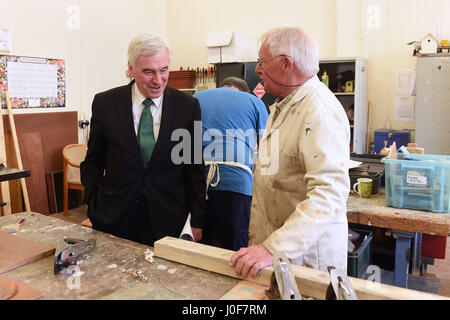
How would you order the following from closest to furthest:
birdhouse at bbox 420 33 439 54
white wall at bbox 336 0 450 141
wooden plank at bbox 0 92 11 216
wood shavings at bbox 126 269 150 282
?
wood shavings at bbox 126 269 150 282
wooden plank at bbox 0 92 11 216
birdhouse at bbox 420 33 439 54
white wall at bbox 336 0 450 141

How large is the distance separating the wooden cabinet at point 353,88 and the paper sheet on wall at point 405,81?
0.39 meters

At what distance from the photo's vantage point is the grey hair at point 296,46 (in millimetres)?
1326

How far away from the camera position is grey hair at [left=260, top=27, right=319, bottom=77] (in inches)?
52.2

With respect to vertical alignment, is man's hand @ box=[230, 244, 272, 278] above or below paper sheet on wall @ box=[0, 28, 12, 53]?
below

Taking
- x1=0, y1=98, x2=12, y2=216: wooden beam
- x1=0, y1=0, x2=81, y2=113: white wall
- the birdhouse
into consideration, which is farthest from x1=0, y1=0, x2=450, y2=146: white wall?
x1=0, y1=98, x2=12, y2=216: wooden beam

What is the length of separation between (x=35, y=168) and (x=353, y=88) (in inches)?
153

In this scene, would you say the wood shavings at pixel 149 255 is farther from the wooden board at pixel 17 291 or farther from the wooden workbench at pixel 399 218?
the wooden workbench at pixel 399 218

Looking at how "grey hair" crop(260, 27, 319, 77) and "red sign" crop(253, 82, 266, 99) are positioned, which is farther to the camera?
"red sign" crop(253, 82, 266, 99)

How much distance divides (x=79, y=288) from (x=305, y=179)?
2.51 ft

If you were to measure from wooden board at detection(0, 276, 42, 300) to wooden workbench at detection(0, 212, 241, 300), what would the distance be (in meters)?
0.03

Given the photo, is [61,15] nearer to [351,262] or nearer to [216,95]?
[216,95]

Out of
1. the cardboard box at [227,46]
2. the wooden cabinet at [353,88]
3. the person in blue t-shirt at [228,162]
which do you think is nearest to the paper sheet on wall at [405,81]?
the wooden cabinet at [353,88]

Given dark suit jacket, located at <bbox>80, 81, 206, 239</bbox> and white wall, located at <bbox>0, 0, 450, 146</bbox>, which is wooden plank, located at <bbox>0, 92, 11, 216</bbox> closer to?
white wall, located at <bbox>0, 0, 450, 146</bbox>

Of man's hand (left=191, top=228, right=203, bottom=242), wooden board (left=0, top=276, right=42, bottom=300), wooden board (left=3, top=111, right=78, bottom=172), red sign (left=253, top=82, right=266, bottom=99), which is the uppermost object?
red sign (left=253, top=82, right=266, bottom=99)
